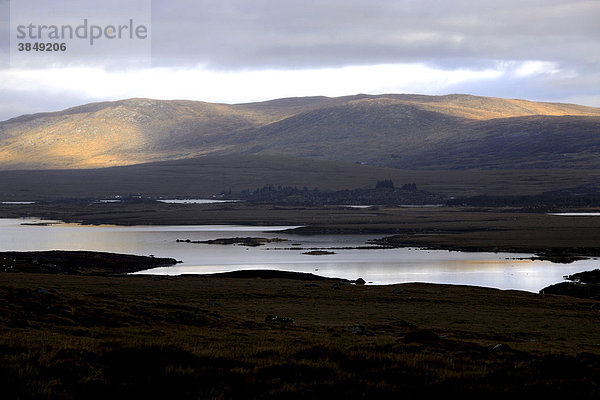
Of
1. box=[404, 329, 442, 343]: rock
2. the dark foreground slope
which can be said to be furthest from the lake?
box=[404, 329, 442, 343]: rock

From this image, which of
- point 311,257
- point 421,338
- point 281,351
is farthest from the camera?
point 311,257

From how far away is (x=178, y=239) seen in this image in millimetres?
108562

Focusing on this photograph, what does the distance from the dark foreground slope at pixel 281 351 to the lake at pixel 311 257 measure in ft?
83.8

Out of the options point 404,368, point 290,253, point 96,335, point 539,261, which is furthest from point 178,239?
point 404,368

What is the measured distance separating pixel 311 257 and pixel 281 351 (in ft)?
217

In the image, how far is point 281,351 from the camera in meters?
18.1

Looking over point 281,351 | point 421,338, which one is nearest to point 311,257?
point 421,338

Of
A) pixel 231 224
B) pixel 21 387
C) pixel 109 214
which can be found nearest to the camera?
pixel 21 387

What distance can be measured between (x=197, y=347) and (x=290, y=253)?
70.3m

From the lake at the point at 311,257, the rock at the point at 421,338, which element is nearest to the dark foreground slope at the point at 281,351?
the rock at the point at 421,338

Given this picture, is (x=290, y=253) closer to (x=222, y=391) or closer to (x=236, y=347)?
(x=236, y=347)

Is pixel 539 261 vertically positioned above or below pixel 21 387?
below

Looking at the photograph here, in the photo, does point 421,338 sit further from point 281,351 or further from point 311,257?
point 311,257

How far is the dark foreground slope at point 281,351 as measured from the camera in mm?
14102
